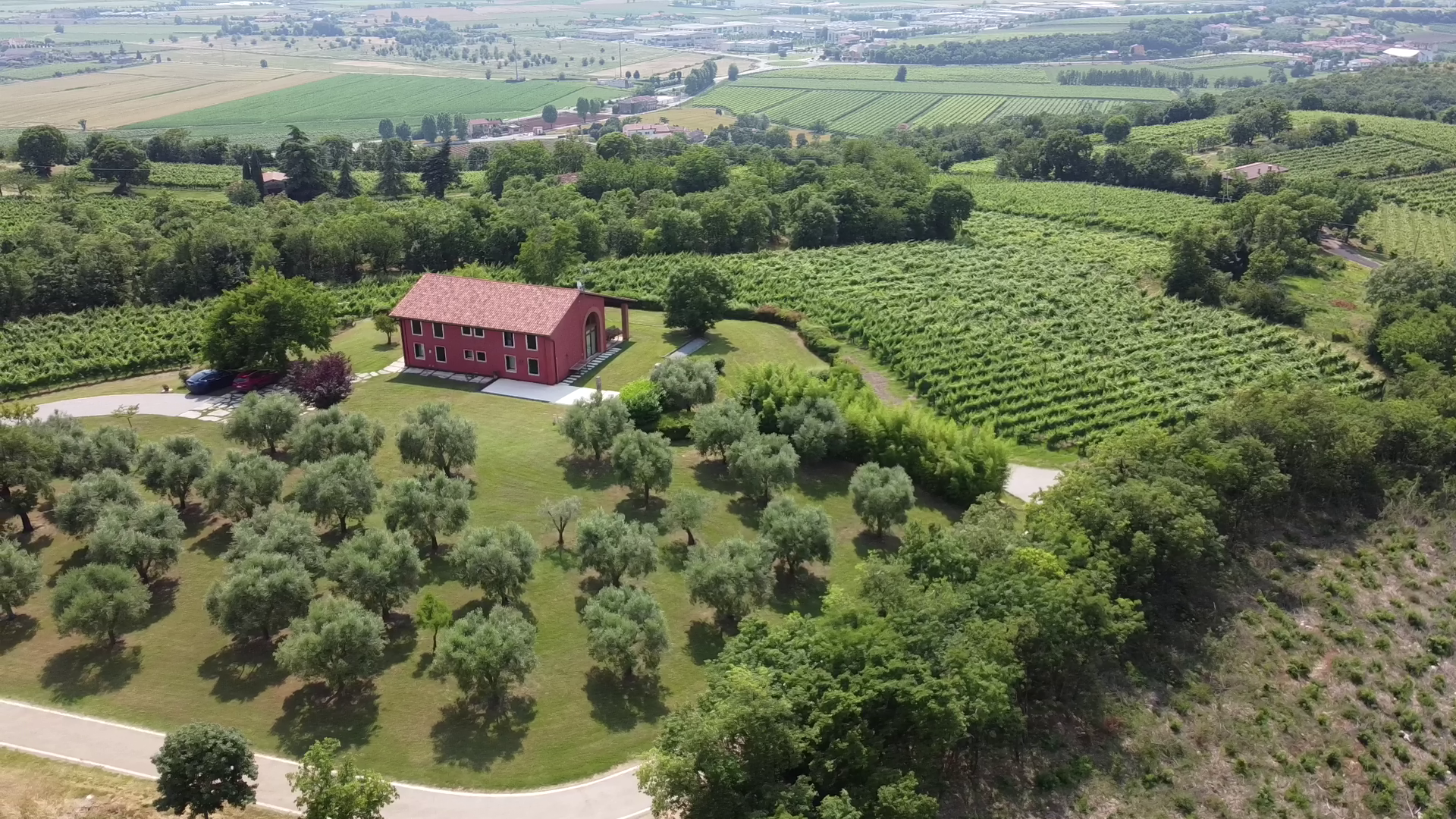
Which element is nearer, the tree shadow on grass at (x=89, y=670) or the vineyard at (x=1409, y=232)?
the tree shadow on grass at (x=89, y=670)

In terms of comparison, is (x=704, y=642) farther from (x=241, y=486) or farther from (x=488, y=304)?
(x=488, y=304)

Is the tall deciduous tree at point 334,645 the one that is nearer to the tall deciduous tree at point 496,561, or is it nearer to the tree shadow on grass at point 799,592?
the tall deciduous tree at point 496,561

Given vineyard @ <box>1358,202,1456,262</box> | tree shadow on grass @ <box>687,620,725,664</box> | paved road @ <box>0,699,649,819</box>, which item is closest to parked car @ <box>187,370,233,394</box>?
paved road @ <box>0,699,649,819</box>

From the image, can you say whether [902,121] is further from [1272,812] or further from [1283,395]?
[1272,812]

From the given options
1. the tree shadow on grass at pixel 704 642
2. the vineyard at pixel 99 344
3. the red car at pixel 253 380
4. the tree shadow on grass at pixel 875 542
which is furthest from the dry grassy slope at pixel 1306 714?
the vineyard at pixel 99 344

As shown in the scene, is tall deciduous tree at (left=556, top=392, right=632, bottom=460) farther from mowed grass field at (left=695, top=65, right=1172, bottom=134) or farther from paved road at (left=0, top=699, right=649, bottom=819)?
mowed grass field at (left=695, top=65, right=1172, bottom=134)
